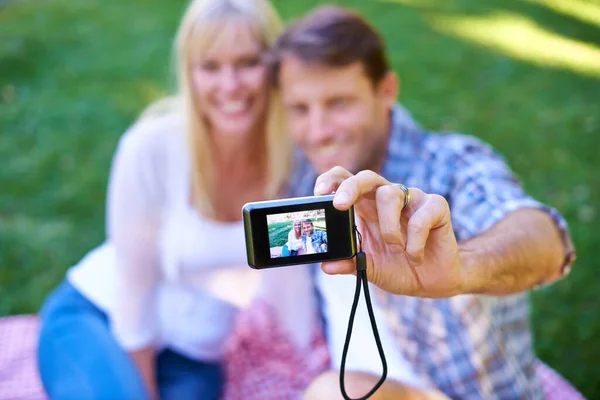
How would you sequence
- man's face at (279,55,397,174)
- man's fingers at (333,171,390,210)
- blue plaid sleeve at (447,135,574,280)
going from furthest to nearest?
man's face at (279,55,397,174), blue plaid sleeve at (447,135,574,280), man's fingers at (333,171,390,210)

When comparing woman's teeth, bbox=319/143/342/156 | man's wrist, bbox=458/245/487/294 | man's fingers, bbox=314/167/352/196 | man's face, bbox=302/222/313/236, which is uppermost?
man's fingers, bbox=314/167/352/196

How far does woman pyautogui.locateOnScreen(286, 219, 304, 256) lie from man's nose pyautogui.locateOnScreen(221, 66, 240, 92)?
1052 millimetres

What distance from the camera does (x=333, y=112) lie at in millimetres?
2148

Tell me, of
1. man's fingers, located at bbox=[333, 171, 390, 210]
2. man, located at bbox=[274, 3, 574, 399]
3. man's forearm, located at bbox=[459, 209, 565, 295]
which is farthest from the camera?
man's forearm, located at bbox=[459, 209, 565, 295]

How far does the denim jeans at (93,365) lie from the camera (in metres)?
2.26

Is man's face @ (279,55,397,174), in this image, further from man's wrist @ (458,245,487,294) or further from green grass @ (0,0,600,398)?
green grass @ (0,0,600,398)

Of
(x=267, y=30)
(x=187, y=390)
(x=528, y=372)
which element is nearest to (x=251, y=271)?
(x=187, y=390)

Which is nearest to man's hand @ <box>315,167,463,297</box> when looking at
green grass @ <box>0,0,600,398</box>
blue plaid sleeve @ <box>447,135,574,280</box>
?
blue plaid sleeve @ <box>447,135,574,280</box>

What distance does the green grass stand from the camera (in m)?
3.67

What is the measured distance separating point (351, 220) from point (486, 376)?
87 centimetres

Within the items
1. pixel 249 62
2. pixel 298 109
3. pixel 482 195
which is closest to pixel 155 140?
pixel 249 62

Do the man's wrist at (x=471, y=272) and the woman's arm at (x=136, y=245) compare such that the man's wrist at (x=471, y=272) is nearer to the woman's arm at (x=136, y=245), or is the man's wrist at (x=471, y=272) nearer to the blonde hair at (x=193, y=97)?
the blonde hair at (x=193, y=97)

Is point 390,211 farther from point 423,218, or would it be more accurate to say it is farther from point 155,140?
point 155,140

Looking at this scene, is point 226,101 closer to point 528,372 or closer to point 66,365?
point 66,365
